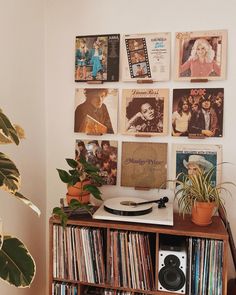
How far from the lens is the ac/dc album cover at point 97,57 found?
65.1 inches

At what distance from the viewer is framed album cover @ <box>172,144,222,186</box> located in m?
1.56

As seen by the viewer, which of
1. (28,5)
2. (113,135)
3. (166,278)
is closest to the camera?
(166,278)

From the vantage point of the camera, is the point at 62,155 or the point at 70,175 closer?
the point at 70,175

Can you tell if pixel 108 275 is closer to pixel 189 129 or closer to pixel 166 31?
pixel 189 129

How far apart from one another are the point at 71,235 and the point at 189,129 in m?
0.86

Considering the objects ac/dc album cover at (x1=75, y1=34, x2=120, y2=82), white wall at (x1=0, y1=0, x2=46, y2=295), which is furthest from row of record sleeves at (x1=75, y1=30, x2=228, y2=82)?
white wall at (x1=0, y1=0, x2=46, y2=295)

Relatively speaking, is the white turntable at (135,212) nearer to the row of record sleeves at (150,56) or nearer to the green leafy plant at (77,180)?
the green leafy plant at (77,180)

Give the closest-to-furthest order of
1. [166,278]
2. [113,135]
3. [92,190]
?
[166,278]
[92,190]
[113,135]

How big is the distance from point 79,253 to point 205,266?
61 centimetres

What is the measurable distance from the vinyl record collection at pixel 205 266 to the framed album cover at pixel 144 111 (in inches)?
25.3

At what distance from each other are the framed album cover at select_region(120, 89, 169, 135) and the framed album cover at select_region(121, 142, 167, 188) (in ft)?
0.28

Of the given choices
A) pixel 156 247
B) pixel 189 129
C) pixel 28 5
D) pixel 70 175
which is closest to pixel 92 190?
pixel 70 175

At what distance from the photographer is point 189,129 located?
1589 millimetres

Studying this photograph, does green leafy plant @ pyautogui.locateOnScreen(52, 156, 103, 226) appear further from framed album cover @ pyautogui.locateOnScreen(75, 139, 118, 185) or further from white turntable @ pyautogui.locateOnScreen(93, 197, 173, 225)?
framed album cover @ pyautogui.locateOnScreen(75, 139, 118, 185)
